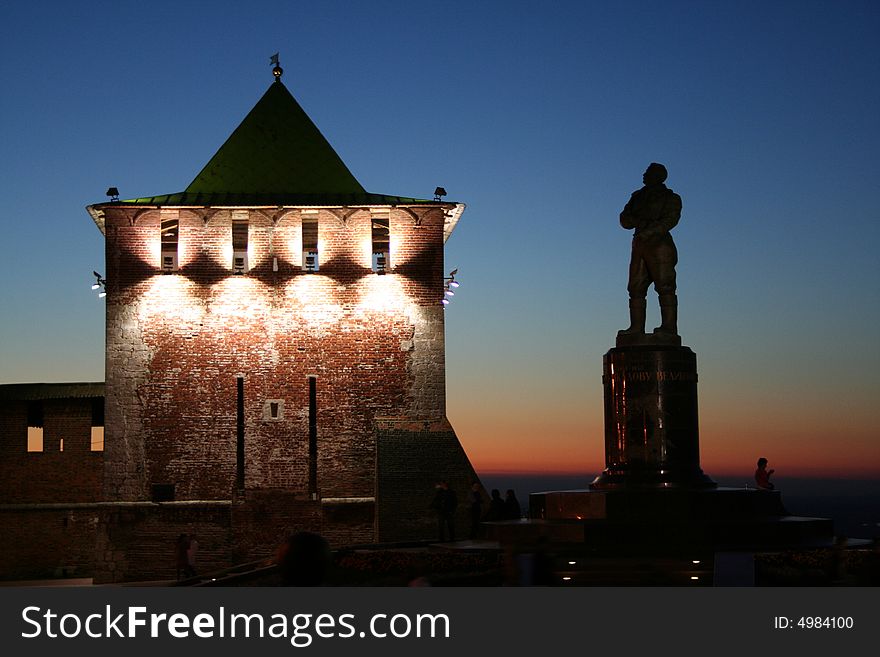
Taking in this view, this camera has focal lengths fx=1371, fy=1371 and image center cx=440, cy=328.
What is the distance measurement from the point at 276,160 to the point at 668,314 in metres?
17.1

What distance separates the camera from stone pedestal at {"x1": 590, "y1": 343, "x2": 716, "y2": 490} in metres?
17.2

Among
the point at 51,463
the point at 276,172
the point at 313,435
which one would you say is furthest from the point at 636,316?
the point at 51,463

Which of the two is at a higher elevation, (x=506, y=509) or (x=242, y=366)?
(x=242, y=366)

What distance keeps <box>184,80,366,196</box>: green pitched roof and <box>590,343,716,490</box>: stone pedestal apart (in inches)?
627

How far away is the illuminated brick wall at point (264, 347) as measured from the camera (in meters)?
30.7

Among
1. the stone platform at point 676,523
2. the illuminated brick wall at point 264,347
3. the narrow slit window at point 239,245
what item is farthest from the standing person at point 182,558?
the stone platform at point 676,523

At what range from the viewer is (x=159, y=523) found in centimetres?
3036

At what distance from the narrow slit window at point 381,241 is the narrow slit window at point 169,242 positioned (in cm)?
460

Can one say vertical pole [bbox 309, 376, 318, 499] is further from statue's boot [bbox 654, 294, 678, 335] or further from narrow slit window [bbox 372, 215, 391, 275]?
statue's boot [bbox 654, 294, 678, 335]

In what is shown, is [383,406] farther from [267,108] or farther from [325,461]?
[267,108]

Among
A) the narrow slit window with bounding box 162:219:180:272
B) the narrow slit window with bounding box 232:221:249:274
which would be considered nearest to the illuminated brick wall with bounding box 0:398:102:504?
the narrow slit window with bounding box 162:219:180:272

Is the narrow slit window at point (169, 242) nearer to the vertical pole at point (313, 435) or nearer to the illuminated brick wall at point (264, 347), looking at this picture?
the illuminated brick wall at point (264, 347)
